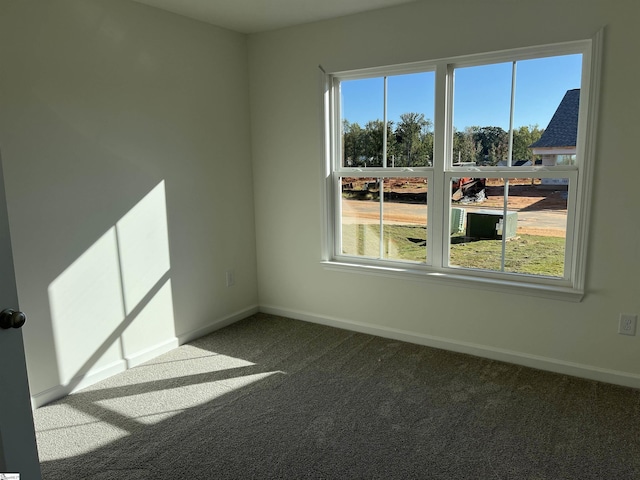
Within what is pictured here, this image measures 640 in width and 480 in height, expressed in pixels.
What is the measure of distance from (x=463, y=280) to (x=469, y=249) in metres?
0.23

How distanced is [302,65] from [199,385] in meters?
2.46

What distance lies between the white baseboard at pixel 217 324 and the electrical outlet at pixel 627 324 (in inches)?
109

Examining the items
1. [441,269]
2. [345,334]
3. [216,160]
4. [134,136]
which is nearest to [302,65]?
[216,160]

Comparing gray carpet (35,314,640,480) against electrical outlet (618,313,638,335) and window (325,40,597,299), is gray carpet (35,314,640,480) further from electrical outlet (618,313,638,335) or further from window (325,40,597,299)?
window (325,40,597,299)

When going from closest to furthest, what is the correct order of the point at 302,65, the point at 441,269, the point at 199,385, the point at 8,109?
the point at 8,109, the point at 199,385, the point at 441,269, the point at 302,65

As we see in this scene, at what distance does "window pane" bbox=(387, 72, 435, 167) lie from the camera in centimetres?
331

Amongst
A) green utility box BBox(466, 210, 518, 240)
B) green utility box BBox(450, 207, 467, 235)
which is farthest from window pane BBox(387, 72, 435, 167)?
green utility box BBox(466, 210, 518, 240)

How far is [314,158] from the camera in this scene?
3.76 meters

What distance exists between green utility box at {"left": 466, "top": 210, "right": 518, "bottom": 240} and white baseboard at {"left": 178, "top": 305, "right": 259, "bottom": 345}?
2.00m

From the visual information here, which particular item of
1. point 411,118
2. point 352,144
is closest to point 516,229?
point 411,118

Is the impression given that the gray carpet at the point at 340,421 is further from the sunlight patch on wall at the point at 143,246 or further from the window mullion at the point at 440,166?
the window mullion at the point at 440,166

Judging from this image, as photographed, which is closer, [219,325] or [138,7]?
[138,7]

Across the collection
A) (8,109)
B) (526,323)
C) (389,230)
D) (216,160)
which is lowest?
(526,323)

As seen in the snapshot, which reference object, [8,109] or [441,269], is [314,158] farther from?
[8,109]
